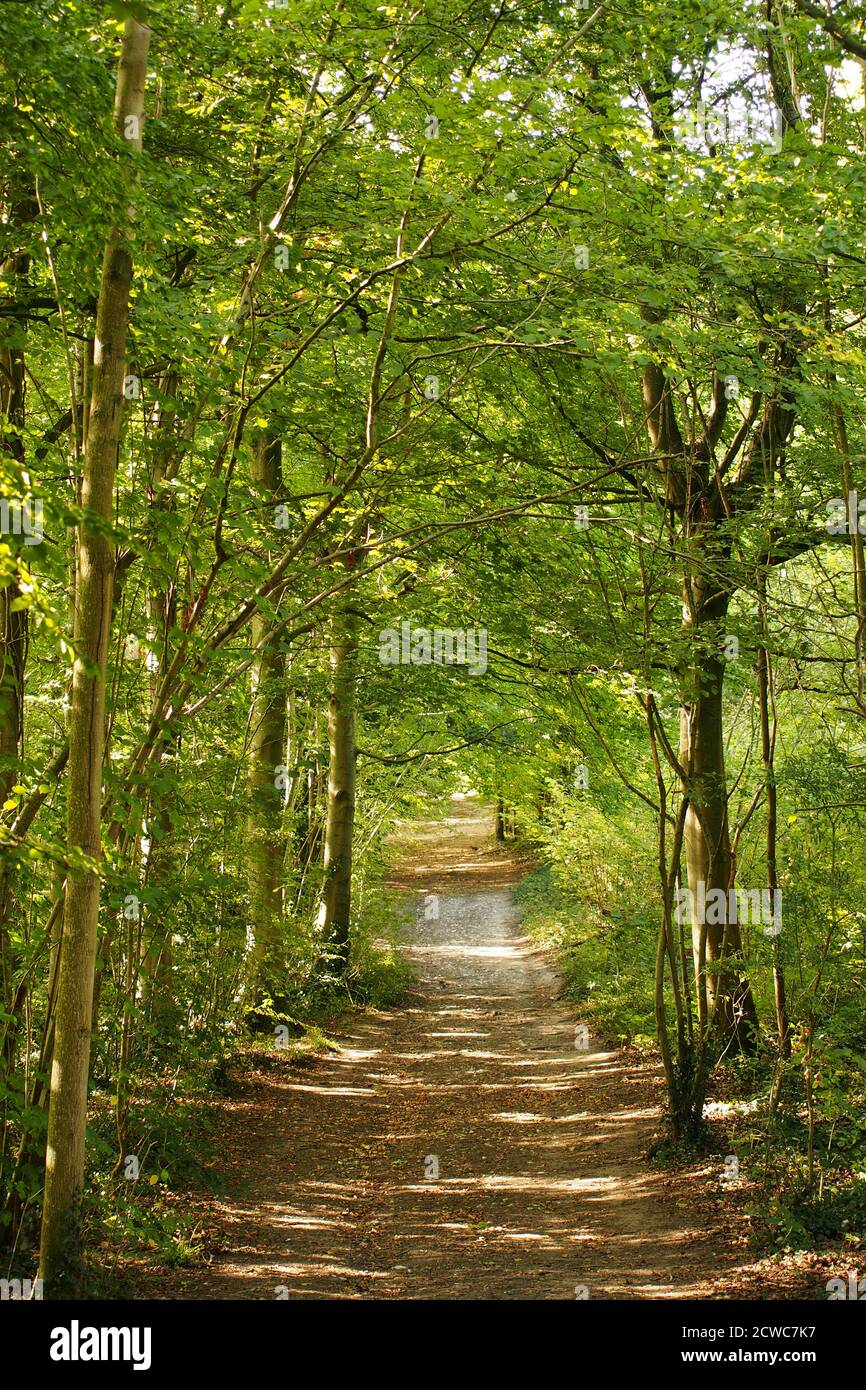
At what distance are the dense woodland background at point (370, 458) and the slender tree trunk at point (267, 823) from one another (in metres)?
0.08

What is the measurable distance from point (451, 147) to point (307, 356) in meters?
3.10

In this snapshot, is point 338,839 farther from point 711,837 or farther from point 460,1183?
point 460,1183

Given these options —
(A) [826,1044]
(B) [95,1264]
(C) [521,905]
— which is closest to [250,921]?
(B) [95,1264]

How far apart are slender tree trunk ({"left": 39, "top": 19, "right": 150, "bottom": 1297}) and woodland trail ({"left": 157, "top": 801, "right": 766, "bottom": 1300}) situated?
4.62ft

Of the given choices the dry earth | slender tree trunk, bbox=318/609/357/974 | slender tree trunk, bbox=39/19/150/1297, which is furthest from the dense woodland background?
slender tree trunk, bbox=318/609/357/974

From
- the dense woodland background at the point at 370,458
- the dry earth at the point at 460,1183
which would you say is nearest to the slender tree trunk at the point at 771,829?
the dense woodland background at the point at 370,458

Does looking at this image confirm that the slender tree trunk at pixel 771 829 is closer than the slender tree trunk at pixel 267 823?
Yes

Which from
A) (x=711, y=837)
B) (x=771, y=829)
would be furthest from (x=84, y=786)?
(x=711, y=837)

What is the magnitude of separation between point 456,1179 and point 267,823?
3.61 m

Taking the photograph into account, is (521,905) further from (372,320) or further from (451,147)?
(451,147)

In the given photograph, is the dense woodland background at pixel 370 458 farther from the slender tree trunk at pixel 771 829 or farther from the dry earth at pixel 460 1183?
the dry earth at pixel 460 1183

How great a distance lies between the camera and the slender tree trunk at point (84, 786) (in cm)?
425
